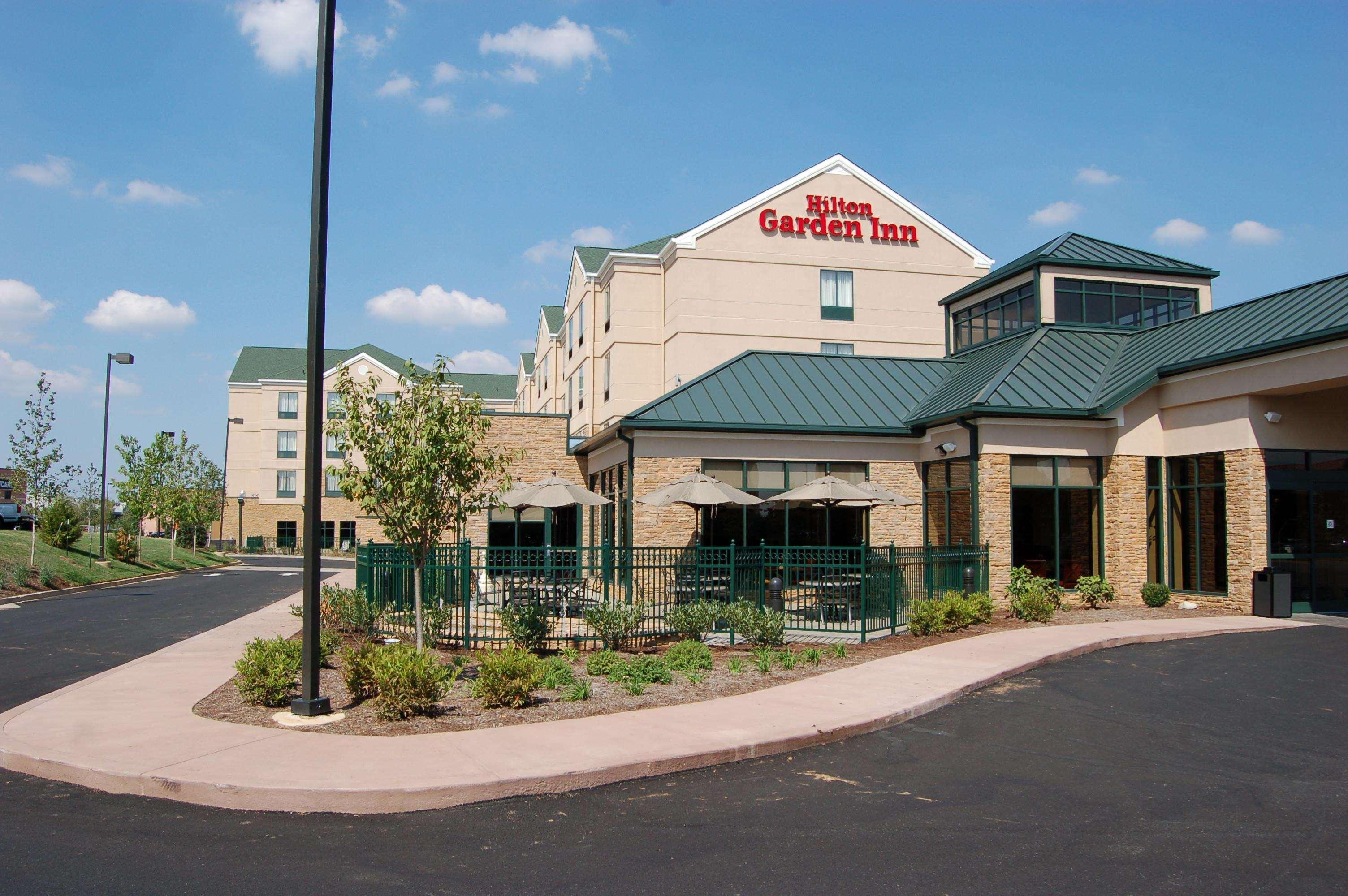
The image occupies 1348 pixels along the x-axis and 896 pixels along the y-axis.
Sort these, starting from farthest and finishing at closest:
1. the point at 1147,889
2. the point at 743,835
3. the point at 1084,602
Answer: the point at 1084,602 → the point at 743,835 → the point at 1147,889

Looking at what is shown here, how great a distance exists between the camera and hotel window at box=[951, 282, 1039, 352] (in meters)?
24.9

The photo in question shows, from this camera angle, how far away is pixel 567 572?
570 inches

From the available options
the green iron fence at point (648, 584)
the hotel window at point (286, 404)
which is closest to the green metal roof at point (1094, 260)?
the green iron fence at point (648, 584)

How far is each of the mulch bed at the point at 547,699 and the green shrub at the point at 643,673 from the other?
0.09 meters

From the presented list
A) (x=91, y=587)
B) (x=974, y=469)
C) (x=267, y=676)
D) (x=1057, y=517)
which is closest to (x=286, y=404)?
(x=91, y=587)

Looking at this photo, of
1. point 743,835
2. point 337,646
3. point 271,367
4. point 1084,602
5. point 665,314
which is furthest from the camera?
point 271,367

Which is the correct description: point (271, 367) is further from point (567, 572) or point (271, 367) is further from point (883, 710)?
point (883, 710)

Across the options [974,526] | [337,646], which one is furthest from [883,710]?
[974,526]

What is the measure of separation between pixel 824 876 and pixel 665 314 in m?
36.0

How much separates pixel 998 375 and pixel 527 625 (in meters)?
12.6

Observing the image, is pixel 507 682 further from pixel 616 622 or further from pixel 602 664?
pixel 616 622

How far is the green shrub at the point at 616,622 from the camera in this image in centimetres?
1374

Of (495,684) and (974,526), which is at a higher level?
(974,526)

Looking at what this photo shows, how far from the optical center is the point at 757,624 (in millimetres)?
14086
